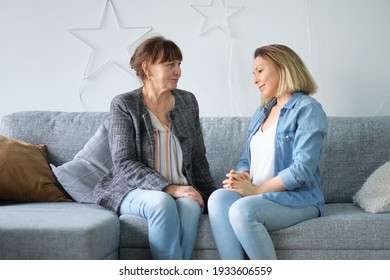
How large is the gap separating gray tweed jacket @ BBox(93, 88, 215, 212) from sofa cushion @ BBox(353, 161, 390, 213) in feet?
2.02

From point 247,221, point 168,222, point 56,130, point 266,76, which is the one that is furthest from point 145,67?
point 247,221

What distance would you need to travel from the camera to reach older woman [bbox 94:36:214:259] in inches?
81.6

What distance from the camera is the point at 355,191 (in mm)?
2545

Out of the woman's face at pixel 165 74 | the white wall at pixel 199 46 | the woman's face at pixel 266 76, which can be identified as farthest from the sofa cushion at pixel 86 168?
the woman's face at pixel 266 76

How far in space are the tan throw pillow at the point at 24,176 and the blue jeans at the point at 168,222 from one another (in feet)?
1.76

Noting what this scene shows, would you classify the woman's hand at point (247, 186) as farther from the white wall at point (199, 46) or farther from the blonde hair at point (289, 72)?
the white wall at point (199, 46)

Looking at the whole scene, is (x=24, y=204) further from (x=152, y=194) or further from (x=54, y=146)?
(x=152, y=194)

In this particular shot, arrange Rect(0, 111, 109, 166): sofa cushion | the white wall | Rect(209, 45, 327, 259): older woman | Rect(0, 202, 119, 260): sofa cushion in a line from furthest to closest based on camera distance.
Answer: the white wall < Rect(0, 111, 109, 166): sofa cushion < Rect(209, 45, 327, 259): older woman < Rect(0, 202, 119, 260): sofa cushion

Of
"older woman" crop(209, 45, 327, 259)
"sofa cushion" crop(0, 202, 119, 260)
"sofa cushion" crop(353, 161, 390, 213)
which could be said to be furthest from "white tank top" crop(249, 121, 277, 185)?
"sofa cushion" crop(0, 202, 119, 260)

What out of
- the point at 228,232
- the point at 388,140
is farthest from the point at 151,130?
the point at 388,140

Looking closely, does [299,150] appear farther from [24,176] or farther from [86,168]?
[24,176]

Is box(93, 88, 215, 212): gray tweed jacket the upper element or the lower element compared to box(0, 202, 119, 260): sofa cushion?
upper

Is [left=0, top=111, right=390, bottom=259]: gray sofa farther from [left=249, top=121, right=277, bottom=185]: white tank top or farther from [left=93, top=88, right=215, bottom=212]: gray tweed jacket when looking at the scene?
[left=249, top=121, right=277, bottom=185]: white tank top

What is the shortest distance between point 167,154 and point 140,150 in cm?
11
